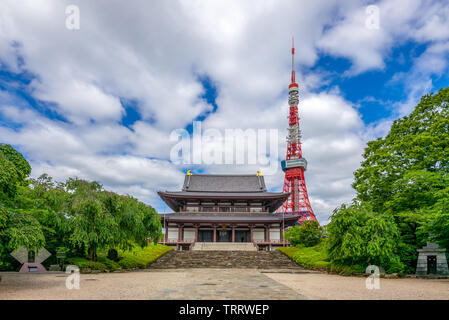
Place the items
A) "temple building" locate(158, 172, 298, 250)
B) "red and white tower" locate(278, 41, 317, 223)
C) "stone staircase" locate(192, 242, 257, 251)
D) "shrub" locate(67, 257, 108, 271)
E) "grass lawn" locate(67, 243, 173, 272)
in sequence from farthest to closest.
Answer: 1. "red and white tower" locate(278, 41, 317, 223)
2. "temple building" locate(158, 172, 298, 250)
3. "stone staircase" locate(192, 242, 257, 251)
4. "grass lawn" locate(67, 243, 173, 272)
5. "shrub" locate(67, 257, 108, 271)

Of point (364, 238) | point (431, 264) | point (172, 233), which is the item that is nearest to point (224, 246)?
point (172, 233)

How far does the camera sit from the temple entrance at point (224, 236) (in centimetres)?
3628

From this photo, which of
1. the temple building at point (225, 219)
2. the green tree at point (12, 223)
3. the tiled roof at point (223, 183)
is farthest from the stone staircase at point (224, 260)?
the tiled roof at point (223, 183)

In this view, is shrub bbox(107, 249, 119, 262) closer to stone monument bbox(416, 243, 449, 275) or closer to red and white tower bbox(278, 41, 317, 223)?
stone monument bbox(416, 243, 449, 275)

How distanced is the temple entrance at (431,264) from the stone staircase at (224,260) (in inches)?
307

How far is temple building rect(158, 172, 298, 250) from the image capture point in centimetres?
3406

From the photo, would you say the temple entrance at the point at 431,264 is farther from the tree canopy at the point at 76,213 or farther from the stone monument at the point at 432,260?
the tree canopy at the point at 76,213

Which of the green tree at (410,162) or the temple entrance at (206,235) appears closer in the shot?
the green tree at (410,162)

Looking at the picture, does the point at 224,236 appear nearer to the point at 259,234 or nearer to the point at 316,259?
the point at 259,234

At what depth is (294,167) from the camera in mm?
55719

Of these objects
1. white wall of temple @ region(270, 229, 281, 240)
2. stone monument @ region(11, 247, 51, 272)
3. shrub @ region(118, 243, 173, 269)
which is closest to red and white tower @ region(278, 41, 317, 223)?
white wall of temple @ region(270, 229, 281, 240)

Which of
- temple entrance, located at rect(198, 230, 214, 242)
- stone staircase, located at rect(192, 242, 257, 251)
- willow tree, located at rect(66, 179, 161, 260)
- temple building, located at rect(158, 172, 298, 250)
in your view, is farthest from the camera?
temple entrance, located at rect(198, 230, 214, 242)

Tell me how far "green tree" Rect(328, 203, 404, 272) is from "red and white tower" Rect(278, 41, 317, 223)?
116ft
